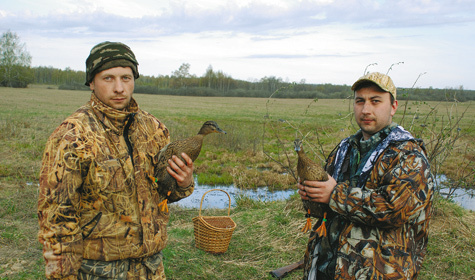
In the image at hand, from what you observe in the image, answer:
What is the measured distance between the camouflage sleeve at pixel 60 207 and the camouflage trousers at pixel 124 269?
141mm

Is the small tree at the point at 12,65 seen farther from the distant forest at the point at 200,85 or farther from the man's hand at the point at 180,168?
the man's hand at the point at 180,168

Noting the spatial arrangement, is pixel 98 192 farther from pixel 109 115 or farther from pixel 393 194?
pixel 393 194

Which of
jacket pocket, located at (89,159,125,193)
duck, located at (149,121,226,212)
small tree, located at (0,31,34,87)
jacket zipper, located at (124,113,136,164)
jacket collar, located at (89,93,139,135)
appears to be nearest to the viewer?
jacket pocket, located at (89,159,125,193)


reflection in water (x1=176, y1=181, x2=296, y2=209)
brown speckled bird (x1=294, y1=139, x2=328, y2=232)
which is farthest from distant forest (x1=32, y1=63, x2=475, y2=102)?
brown speckled bird (x1=294, y1=139, x2=328, y2=232)

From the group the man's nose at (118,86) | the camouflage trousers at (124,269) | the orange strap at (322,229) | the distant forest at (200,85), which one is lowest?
the camouflage trousers at (124,269)

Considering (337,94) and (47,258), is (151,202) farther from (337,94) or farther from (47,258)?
(337,94)

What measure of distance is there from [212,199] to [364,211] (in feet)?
28.7

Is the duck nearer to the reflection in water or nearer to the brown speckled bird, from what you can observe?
the brown speckled bird

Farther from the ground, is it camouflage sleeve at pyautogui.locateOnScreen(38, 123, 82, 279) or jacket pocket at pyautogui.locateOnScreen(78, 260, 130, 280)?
camouflage sleeve at pyautogui.locateOnScreen(38, 123, 82, 279)

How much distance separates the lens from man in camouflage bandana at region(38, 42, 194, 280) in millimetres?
2201

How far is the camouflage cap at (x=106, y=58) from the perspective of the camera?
2.52 metres

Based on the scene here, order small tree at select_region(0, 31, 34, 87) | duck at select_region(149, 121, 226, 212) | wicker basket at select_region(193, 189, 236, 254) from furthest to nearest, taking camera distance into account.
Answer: small tree at select_region(0, 31, 34, 87) < wicker basket at select_region(193, 189, 236, 254) < duck at select_region(149, 121, 226, 212)

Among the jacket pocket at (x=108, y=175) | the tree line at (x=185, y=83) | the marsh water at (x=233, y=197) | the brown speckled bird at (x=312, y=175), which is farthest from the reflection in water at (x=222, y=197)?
the tree line at (x=185, y=83)

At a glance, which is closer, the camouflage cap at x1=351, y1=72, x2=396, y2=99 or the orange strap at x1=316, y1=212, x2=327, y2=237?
the camouflage cap at x1=351, y1=72, x2=396, y2=99
